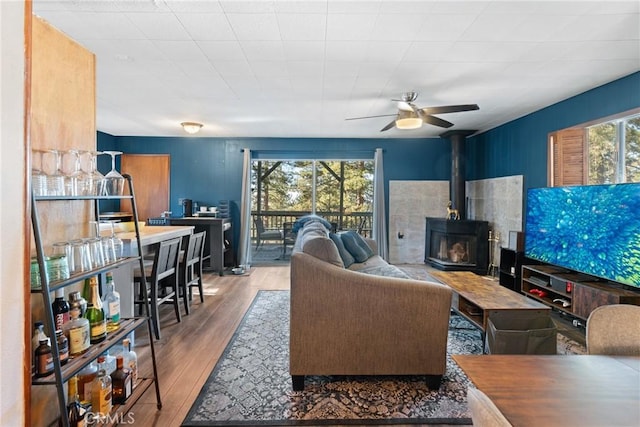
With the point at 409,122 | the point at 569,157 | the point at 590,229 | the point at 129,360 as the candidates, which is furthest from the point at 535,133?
the point at 129,360

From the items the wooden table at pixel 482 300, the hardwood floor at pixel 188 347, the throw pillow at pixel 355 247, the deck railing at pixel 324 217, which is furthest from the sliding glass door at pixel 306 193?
the wooden table at pixel 482 300

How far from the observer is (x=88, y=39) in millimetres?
2580

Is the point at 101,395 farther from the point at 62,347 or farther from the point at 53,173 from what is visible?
the point at 53,173

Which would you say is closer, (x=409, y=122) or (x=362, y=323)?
(x=362, y=323)

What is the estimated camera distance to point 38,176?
4.53 feet

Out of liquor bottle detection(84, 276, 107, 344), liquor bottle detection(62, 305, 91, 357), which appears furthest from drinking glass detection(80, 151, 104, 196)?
liquor bottle detection(62, 305, 91, 357)

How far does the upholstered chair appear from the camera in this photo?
132 centimetres

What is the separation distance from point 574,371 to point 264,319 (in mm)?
2909

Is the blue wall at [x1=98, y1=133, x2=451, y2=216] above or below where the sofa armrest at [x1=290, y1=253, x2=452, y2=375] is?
above

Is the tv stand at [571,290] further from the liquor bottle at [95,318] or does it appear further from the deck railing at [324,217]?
the liquor bottle at [95,318]

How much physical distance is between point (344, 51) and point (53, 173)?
7.27 feet

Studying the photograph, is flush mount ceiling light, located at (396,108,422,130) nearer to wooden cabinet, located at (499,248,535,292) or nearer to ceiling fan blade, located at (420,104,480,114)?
ceiling fan blade, located at (420,104,480,114)

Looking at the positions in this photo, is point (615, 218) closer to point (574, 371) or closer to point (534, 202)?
point (534, 202)

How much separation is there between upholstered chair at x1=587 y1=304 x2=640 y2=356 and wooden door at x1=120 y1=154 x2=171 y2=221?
664 centimetres
